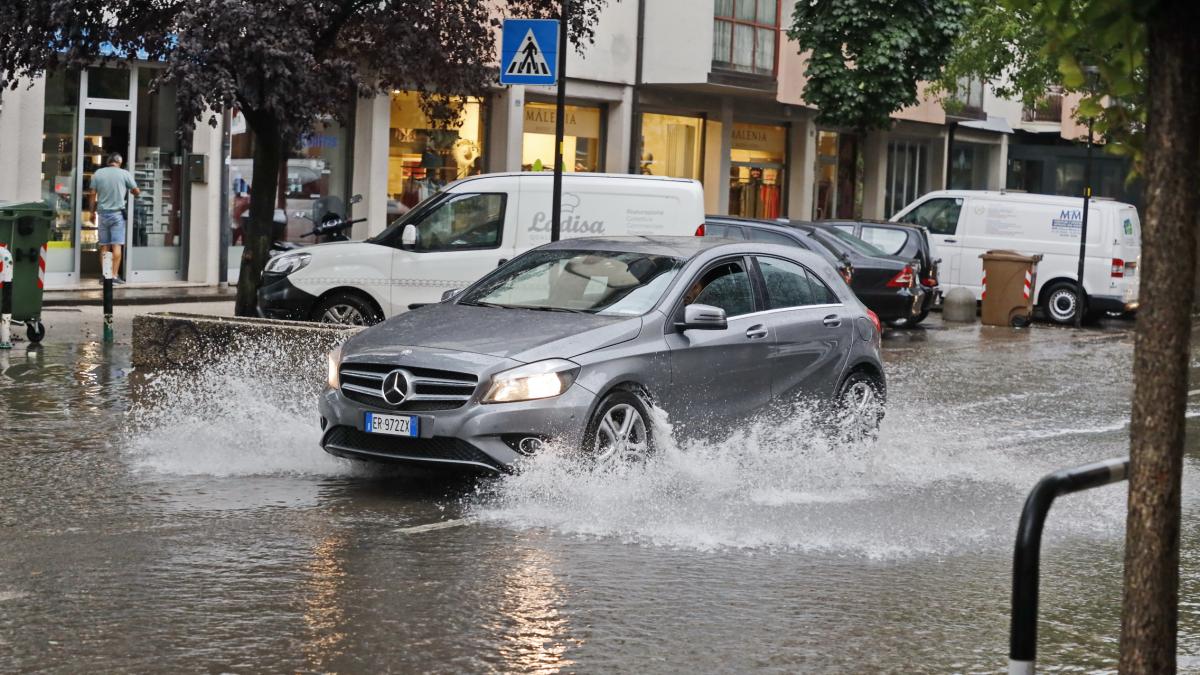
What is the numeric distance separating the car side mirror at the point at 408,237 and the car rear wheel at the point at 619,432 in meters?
7.77

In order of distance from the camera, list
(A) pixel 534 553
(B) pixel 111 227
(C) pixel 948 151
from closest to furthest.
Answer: (A) pixel 534 553 → (B) pixel 111 227 → (C) pixel 948 151

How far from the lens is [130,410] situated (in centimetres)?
1309

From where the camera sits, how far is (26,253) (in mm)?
17219

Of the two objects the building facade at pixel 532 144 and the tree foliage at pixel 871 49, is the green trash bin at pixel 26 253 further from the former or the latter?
the tree foliage at pixel 871 49

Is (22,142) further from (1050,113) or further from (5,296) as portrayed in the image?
(1050,113)

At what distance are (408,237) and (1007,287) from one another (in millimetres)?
12373

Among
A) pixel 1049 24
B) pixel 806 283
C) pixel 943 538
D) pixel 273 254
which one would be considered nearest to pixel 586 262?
pixel 806 283

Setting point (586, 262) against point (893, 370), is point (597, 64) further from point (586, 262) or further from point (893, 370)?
point (586, 262)

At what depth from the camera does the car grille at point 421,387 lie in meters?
9.50

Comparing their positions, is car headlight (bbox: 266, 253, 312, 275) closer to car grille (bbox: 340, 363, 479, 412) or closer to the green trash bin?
the green trash bin

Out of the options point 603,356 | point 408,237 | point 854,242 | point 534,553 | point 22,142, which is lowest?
point 534,553

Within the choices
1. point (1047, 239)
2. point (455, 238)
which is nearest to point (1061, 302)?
point (1047, 239)

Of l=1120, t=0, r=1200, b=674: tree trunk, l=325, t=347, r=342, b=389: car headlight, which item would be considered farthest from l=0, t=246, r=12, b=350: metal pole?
l=1120, t=0, r=1200, b=674: tree trunk

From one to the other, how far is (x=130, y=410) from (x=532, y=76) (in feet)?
14.2
